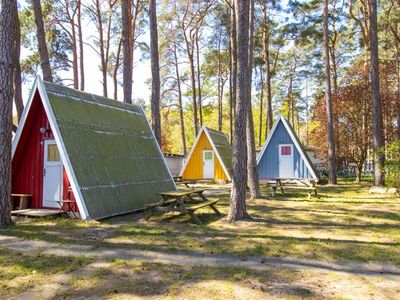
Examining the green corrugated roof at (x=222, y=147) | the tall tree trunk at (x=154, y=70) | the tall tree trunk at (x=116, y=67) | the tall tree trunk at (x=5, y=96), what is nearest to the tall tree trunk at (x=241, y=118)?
the tall tree trunk at (x=5, y=96)

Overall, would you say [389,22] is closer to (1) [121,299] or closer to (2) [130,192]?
(2) [130,192]

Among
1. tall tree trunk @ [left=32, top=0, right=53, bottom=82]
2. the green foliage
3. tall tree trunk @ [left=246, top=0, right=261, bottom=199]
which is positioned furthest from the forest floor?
tall tree trunk @ [left=32, top=0, right=53, bottom=82]

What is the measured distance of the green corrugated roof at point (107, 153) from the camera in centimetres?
944

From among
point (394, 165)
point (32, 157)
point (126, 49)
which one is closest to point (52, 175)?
point (32, 157)

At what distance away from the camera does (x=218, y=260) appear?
5.62 metres

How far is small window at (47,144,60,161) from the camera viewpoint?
33.9 ft

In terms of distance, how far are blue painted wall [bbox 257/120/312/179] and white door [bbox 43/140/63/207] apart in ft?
38.2

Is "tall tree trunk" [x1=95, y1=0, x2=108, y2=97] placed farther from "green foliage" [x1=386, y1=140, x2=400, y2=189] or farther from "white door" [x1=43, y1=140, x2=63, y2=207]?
"green foliage" [x1=386, y1=140, x2=400, y2=189]

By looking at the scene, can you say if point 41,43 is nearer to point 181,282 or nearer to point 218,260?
point 218,260

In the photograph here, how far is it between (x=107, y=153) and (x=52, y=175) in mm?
1612

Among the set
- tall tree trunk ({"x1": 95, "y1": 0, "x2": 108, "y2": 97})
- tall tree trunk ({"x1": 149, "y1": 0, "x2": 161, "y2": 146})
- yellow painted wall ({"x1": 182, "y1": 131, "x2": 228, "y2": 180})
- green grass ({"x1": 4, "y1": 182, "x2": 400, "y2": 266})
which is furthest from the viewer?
tall tree trunk ({"x1": 95, "y1": 0, "x2": 108, "y2": 97})

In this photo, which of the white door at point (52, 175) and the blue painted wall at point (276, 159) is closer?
the white door at point (52, 175)

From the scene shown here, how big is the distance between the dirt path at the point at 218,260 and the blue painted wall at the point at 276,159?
13.2 meters

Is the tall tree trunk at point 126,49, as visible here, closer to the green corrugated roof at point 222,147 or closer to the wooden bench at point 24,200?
the wooden bench at point 24,200
